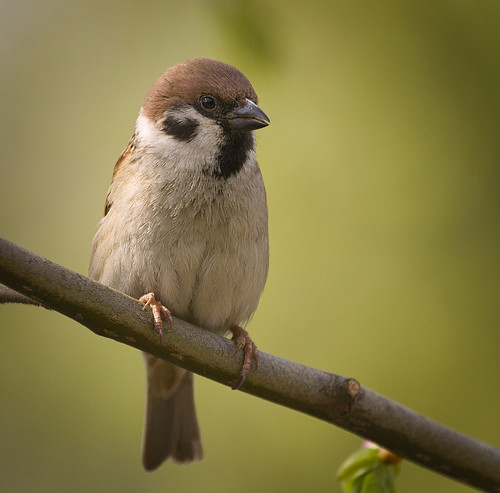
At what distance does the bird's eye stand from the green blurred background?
0.78 ft

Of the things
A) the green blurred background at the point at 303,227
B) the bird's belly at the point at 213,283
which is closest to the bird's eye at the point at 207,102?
the green blurred background at the point at 303,227

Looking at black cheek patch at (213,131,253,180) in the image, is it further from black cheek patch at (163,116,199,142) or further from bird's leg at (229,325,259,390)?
bird's leg at (229,325,259,390)

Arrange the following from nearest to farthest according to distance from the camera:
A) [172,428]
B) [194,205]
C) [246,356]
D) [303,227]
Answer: [246,356], [194,205], [172,428], [303,227]

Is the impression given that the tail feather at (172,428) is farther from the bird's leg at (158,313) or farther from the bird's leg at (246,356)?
the bird's leg at (158,313)

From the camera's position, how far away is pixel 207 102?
9.40 ft

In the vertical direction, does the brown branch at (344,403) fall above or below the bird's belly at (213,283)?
below

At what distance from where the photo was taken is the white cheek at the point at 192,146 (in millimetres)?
2832

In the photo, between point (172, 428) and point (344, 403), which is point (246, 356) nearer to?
point (344, 403)

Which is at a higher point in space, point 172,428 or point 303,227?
point 303,227

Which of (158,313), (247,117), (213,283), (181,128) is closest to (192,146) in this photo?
(181,128)

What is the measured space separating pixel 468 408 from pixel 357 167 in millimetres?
1320

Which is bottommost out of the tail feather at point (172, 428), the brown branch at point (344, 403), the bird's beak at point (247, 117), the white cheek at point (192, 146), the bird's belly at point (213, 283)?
the tail feather at point (172, 428)

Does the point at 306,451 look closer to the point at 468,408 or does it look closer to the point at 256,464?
the point at 256,464

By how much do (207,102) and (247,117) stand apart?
0.17 meters
